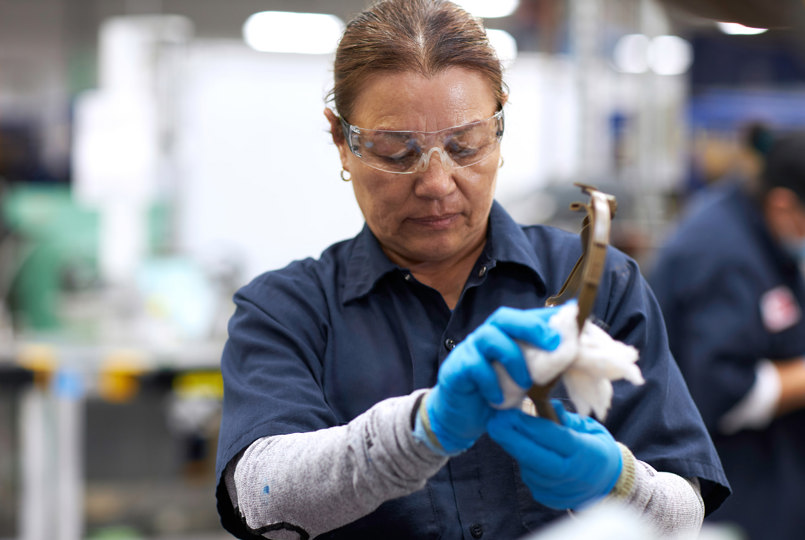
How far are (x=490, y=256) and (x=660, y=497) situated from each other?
41cm

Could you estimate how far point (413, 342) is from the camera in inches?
49.1

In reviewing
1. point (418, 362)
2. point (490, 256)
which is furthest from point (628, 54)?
point (418, 362)

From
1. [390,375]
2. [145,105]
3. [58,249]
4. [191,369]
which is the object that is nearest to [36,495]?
[191,369]

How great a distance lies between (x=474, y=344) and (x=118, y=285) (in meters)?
3.77

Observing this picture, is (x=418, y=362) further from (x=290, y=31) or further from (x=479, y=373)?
(x=290, y=31)

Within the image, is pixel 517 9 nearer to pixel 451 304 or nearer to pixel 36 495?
pixel 36 495

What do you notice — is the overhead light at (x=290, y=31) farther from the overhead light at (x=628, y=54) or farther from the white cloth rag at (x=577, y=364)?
the white cloth rag at (x=577, y=364)

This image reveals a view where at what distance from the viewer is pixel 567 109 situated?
24.2ft

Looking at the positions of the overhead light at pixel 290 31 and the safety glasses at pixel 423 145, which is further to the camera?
the overhead light at pixel 290 31

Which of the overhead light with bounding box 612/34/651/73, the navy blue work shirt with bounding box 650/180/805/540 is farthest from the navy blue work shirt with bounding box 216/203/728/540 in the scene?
the overhead light with bounding box 612/34/651/73

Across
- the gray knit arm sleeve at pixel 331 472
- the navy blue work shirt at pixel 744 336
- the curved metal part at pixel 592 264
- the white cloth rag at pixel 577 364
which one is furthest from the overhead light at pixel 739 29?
the navy blue work shirt at pixel 744 336

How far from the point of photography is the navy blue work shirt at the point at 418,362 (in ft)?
3.88

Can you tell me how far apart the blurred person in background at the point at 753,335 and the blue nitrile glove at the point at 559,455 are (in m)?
1.65

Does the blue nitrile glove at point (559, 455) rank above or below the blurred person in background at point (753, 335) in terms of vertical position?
above
